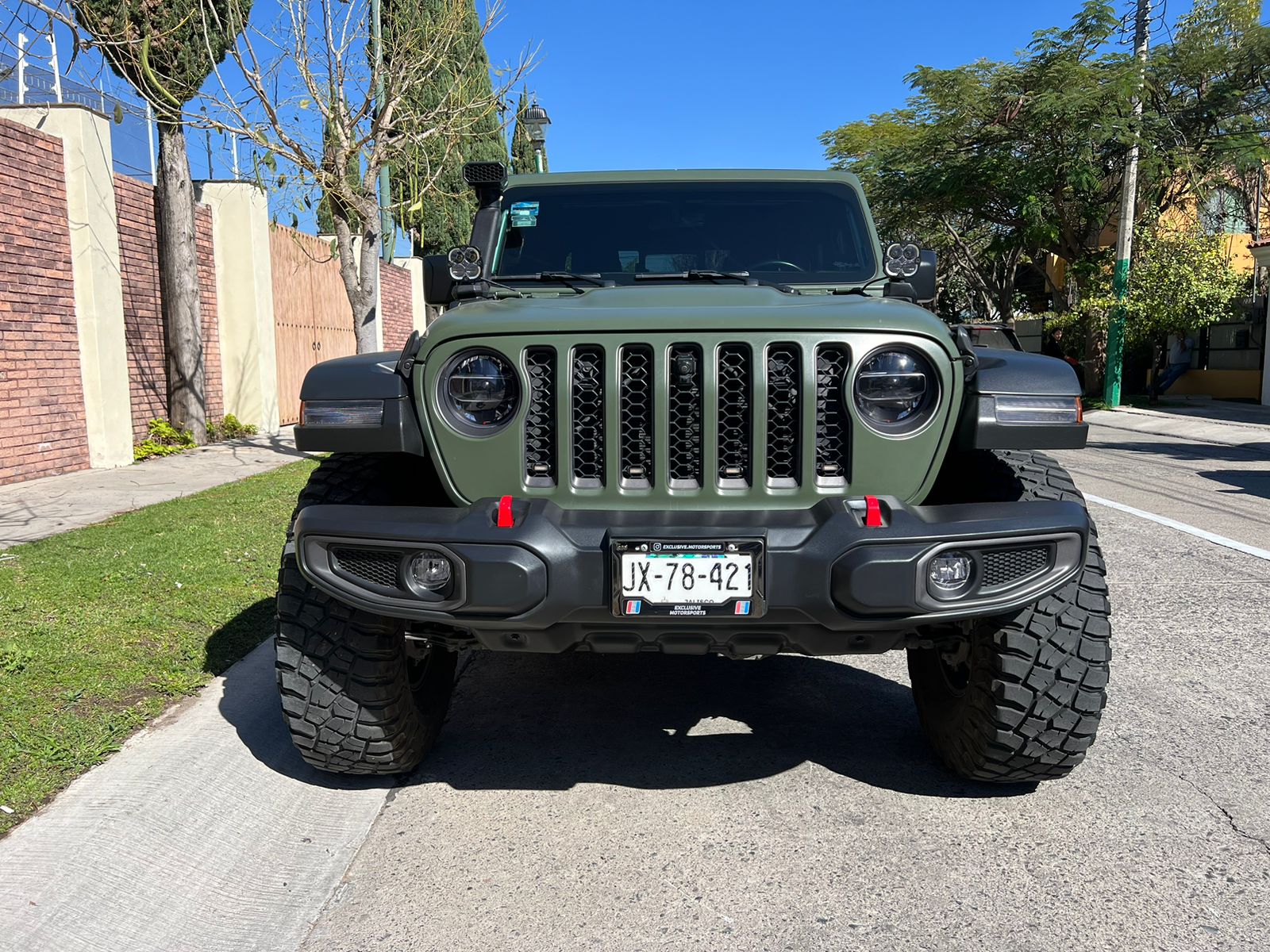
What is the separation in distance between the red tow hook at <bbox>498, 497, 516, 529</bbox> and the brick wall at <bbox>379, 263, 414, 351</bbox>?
2136cm

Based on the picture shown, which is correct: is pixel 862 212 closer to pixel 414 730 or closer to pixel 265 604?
pixel 414 730

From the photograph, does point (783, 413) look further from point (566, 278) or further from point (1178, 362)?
point (1178, 362)

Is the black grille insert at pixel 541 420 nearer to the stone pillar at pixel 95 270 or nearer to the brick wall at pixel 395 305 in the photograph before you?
the stone pillar at pixel 95 270

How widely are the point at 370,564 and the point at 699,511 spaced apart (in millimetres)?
893

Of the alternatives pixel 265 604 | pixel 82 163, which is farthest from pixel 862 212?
pixel 82 163

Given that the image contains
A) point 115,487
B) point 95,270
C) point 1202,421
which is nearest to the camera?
point 115,487

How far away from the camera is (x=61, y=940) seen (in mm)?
2564

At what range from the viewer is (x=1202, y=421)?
18.9 meters

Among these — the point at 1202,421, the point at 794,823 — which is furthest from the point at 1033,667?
the point at 1202,421

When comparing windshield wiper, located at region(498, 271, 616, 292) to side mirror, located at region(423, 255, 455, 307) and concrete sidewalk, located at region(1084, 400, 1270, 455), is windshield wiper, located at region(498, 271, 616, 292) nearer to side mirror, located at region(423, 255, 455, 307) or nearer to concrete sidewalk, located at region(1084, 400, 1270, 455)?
side mirror, located at region(423, 255, 455, 307)

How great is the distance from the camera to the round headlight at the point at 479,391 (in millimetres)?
3051

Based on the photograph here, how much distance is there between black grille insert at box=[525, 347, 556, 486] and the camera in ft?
9.89

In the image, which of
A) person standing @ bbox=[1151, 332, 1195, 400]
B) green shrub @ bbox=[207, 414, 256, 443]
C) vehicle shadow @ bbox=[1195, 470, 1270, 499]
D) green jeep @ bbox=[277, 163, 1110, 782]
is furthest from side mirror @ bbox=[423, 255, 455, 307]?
person standing @ bbox=[1151, 332, 1195, 400]

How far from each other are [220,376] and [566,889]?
13.6 m
